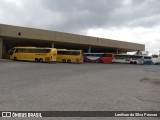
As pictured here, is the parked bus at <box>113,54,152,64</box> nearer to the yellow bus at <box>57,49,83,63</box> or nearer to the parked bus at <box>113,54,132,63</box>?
the parked bus at <box>113,54,132,63</box>

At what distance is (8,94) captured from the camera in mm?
7449

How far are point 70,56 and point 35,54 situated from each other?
713 cm

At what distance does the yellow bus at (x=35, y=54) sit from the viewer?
32812 mm

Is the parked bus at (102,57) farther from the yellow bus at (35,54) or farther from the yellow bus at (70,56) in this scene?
the yellow bus at (35,54)

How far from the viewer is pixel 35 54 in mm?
33844

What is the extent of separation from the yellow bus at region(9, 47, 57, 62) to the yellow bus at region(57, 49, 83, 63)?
16.1ft

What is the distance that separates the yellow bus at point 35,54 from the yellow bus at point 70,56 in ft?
16.1

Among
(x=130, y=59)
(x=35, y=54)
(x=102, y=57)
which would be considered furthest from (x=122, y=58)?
(x=35, y=54)

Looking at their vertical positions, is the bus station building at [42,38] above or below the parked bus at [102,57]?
above

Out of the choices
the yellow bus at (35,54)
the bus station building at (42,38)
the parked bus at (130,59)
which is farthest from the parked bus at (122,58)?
the yellow bus at (35,54)

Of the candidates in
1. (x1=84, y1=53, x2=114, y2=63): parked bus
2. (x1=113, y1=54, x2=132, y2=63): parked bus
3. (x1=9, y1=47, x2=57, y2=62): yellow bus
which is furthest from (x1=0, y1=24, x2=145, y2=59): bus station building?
(x1=113, y1=54, x2=132, y2=63): parked bus

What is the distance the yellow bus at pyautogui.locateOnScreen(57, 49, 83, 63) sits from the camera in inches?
1476

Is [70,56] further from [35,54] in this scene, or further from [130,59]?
[130,59]

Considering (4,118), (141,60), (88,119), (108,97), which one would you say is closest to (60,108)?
(88,119)
